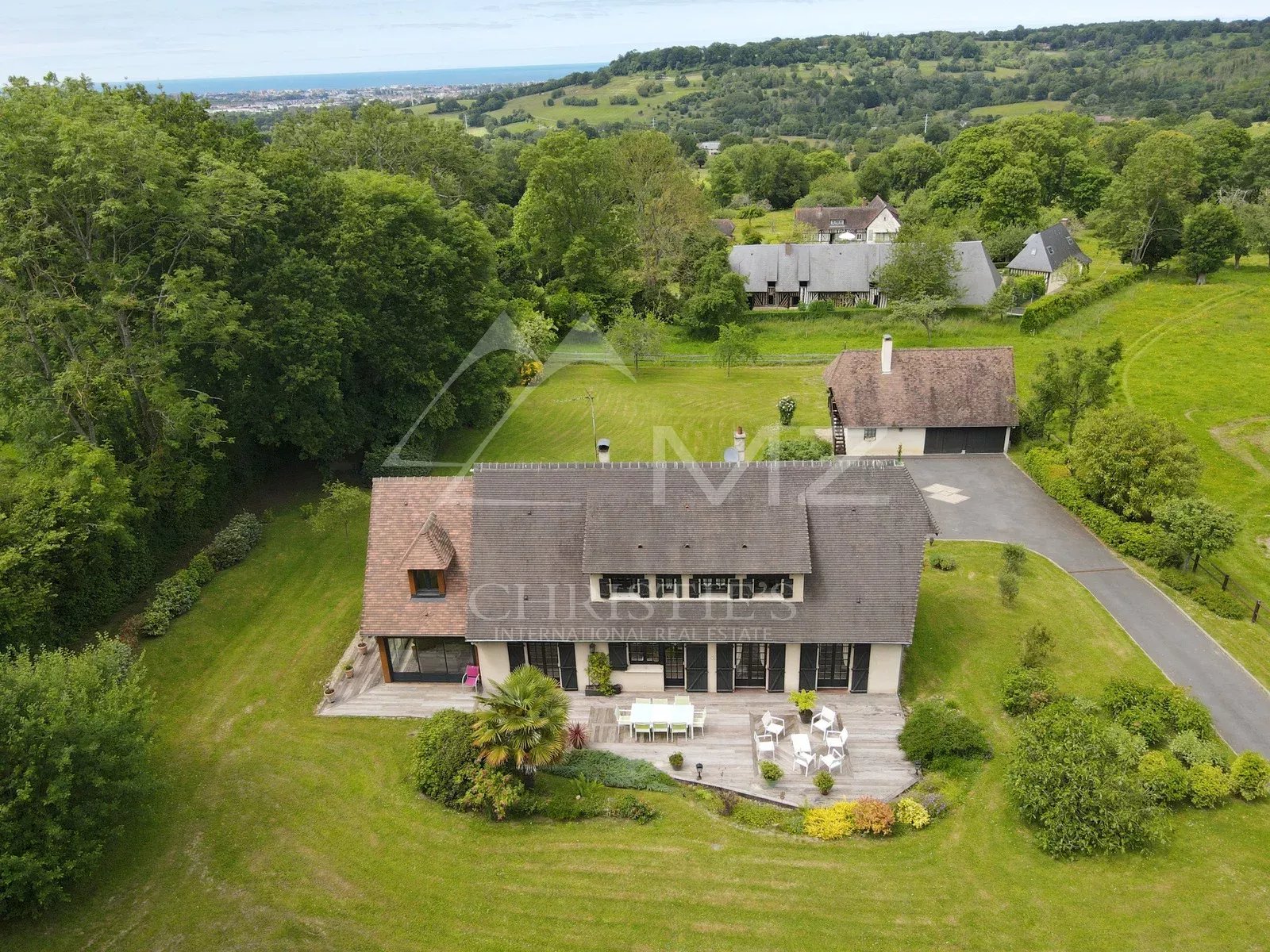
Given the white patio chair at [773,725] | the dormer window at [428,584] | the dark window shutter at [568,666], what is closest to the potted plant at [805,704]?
the white patio chair at [773,725]

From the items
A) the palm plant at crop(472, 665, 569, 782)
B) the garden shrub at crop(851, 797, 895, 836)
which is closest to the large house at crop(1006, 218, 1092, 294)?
the garden shrub at crop(851, 797, 895, 836)

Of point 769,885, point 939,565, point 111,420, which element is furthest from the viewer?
point 939,565

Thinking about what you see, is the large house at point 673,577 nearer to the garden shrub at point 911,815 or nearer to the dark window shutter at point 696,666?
the dark window shutter at point 696,666

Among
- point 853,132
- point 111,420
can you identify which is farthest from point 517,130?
point 111,420

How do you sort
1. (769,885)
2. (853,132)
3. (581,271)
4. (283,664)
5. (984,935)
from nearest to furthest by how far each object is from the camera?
(984,935) → (769,885) → (283,664) → (581,271) → (853,132)

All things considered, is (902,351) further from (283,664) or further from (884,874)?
(283,664)

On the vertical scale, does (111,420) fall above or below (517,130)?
below

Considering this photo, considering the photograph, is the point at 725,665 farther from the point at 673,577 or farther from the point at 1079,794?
the point at 1079,794

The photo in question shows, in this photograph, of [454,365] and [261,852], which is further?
[454,365]

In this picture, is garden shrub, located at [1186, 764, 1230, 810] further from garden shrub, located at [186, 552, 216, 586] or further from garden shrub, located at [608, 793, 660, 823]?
garden shrub, located at [186, 552, 216, 586]
